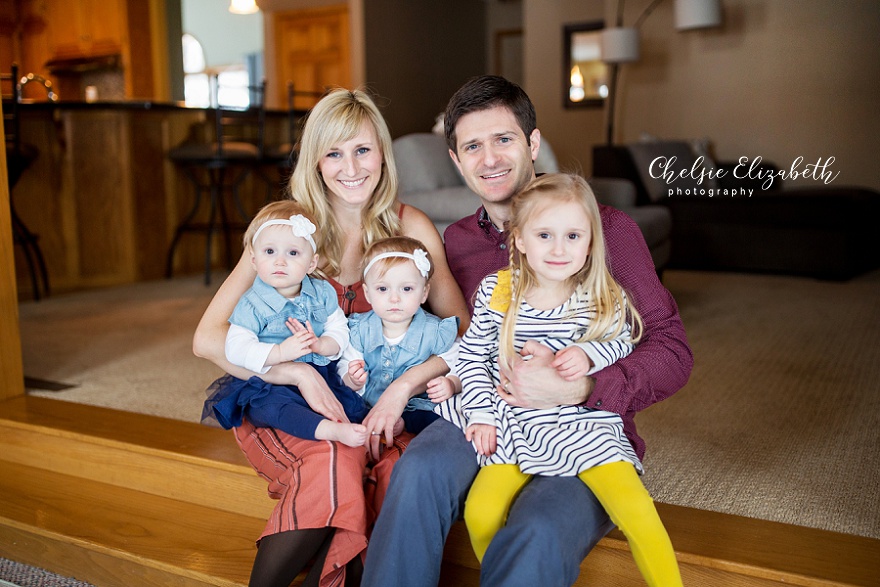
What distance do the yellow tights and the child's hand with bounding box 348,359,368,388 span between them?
34 cm

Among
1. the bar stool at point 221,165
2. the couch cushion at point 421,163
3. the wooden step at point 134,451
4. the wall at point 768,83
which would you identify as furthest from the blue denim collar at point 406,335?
the wall at point 768,83

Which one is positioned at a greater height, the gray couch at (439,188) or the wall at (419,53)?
the wall at (419,53)

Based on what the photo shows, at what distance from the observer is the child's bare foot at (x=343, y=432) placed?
4.75 feet

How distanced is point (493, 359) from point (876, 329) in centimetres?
270

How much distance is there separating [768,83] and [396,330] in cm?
572

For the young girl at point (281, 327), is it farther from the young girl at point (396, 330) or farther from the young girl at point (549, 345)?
the young girl at point (549, 345)

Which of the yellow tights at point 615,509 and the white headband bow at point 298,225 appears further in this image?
the white headband bow at point 298,225

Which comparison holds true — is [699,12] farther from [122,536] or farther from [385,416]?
[122,536]

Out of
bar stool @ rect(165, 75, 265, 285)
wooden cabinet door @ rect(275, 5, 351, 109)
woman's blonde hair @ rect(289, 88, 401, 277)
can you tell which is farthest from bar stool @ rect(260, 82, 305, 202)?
woman's blonde hair @ rect(289, 88, 401, 277)

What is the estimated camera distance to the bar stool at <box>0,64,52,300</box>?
3.88 meters

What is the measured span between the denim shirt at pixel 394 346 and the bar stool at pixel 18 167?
2.75m

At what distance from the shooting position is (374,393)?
1.64 m

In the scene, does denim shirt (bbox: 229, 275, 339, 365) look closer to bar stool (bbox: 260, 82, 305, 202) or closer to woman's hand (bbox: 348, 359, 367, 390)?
woman's hand (bbox: 348, 359, 367, 390)

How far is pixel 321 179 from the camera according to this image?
5.77 feet
